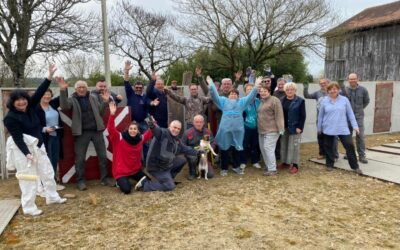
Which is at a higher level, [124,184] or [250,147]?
[250,147]

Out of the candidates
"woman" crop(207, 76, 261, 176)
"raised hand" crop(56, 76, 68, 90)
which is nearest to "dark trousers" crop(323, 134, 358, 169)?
"woman" crop(207, 76, 261, 176)

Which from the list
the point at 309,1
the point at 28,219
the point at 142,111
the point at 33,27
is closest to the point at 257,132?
the point at 142,111

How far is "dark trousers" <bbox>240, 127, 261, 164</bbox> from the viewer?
6.95 meters

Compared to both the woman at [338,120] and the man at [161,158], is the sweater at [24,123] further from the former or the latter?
the woman at [338,120]

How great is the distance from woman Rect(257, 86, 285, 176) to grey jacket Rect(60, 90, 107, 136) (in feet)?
9.72

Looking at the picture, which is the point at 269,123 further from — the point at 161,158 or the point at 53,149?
the point at 53,149

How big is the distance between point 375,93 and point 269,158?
22.0 feet

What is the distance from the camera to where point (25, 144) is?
4.50 meters

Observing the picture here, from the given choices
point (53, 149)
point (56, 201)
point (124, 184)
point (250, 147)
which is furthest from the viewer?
point (250, 147)

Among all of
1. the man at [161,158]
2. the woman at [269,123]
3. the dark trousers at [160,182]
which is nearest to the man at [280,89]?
the woman at [269,123]

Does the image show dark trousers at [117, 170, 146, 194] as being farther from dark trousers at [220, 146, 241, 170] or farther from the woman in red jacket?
dark trousers at [220, 146, 241, 170]

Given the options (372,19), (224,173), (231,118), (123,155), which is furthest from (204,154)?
(372,19)

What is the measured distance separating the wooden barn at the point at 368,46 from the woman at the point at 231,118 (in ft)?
54.6

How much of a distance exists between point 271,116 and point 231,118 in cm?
78
